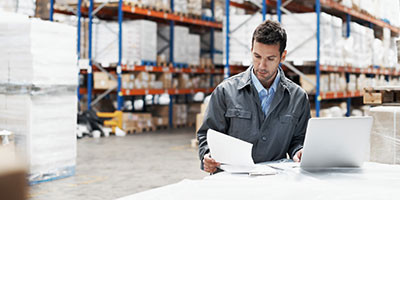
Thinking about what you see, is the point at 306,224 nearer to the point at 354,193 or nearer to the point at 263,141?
the point at 354,193

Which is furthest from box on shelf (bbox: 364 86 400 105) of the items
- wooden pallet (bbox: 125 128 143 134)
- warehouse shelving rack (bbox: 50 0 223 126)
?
wooden pallet (bbox: 125 128 143 134)

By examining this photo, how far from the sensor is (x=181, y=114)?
12.1 meters

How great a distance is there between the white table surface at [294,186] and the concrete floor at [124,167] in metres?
2.24

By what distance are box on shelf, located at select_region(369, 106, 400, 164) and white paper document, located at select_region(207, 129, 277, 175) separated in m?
2.27

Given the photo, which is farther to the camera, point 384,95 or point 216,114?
point 384,95

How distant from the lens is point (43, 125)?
522 centimetres

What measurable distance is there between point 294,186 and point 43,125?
4.09 meters

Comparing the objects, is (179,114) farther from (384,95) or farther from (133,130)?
(384,95)

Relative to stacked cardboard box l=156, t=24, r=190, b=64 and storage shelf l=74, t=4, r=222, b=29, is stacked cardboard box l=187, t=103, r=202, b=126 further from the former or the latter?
storage shelf l=74, t=4, r=222, b=29

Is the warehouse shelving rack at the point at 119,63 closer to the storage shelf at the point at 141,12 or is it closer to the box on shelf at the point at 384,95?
the storage shelf at the point at 141,12

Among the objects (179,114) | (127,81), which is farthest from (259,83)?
(179,114)

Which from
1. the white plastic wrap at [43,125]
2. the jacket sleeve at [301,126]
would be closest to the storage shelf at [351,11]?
the white plastic wrap at [43,125]

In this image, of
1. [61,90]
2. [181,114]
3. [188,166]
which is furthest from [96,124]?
[61,90]

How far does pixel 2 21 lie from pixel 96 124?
4.71m
